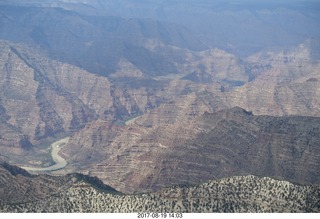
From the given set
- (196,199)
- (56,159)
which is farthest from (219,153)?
(56,159)

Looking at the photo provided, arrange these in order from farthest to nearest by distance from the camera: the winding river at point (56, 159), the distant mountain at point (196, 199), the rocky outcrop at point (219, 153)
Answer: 1. the winding river at point (56, 159)
2. the rocky outcrop at point (219, 153)
3. the distant mountain at point (196, 199)

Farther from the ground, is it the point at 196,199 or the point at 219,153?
the point at 196,199

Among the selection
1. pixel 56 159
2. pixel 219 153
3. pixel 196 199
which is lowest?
pixel 56 159

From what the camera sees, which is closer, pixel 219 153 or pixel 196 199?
pixel 196 199

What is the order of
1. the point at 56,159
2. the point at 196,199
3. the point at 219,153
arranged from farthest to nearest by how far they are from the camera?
the point at 56,159 < the point at 219,153 < the point at 196,199

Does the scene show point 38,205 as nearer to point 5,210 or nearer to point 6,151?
point 5,210

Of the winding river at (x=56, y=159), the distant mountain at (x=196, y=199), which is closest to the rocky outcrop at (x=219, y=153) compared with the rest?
the winding river at (x=56, y=159)

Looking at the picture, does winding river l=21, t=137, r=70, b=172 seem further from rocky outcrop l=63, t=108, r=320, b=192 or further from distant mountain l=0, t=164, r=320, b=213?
distant mountain l=0, t=164, r=320, b=213

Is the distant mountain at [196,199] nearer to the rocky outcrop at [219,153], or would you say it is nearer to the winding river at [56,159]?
the rocky outcrop at [219,153]

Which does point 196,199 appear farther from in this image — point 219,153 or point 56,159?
point 56,159
